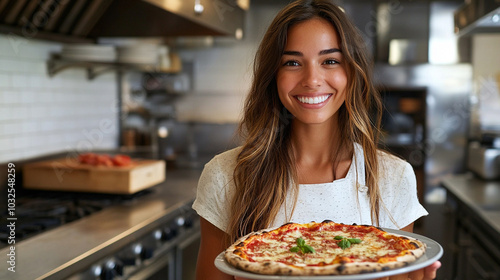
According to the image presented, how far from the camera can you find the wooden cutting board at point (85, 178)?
310 cm

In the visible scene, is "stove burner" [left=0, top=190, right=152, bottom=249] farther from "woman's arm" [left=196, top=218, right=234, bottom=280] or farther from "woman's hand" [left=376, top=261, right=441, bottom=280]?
"woman's hand" [left=376, top=261, right=441, bottom=280]

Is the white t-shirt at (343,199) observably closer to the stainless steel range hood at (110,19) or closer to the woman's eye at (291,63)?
the woman's eye at (291,63)

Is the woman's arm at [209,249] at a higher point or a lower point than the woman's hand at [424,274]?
lower

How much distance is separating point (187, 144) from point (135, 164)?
8.85ft

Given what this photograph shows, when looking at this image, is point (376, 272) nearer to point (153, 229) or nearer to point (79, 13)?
point (153, 229)

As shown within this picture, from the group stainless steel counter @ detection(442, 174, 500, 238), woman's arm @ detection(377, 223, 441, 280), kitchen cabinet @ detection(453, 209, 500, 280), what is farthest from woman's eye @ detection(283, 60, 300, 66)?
kitchen cabinet @ detection(453, 209, 500, 280)

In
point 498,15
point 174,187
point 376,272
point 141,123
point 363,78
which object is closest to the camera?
point 376,272

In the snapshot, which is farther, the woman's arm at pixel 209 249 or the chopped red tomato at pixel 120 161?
the chopped red tomato at pixel 120 161

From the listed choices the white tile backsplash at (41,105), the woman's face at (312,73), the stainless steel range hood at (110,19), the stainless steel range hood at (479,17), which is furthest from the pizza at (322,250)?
the white tile backsplash at (41,105)

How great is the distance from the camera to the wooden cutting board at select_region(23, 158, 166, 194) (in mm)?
3100

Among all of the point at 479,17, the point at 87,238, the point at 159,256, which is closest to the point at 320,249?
the point at 87,238

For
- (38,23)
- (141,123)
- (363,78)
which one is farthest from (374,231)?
(141,123)

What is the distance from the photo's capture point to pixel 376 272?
111cm

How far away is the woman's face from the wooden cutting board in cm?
165
